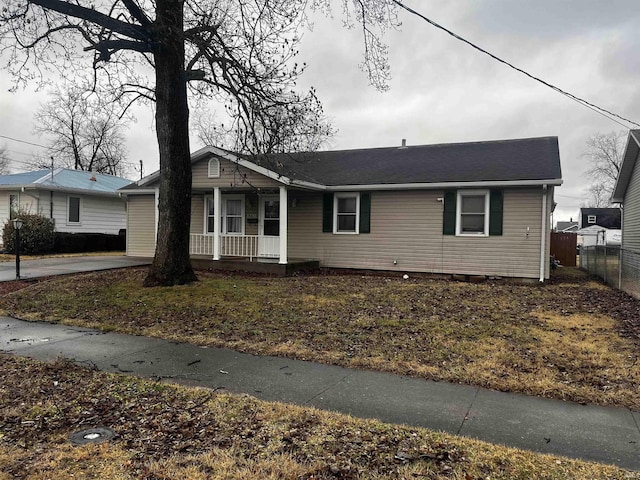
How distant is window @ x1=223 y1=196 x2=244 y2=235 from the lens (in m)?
16.1

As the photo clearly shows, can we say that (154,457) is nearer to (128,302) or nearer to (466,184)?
(128,302)

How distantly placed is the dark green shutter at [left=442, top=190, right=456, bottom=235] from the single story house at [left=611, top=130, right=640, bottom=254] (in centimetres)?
563

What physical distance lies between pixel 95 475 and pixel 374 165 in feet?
46.2

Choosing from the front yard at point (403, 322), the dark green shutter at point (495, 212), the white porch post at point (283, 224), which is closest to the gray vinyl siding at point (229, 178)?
the white porch post at point (283, 224)

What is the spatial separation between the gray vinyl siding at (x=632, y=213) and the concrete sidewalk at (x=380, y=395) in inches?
501

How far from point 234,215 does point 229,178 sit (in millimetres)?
2096

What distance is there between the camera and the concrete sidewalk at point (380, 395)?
136 inches

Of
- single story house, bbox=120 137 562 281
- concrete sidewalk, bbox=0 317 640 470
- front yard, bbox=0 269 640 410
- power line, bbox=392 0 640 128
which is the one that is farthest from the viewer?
single story house, bbox=120 137 562 281

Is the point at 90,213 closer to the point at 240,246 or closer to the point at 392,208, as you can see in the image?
the point at 240,246

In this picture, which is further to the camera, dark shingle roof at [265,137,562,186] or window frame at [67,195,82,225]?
window frame at [67,195,82,225]

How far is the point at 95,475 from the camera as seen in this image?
2.83m

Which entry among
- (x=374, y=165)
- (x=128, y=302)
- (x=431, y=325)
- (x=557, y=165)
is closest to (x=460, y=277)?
(x=557, y=165)

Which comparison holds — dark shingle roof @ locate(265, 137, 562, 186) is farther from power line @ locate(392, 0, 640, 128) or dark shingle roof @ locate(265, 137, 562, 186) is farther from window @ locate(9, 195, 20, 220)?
window @ locate(9, 195, 20, 220)

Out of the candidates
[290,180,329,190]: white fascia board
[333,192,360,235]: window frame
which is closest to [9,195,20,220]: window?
[290,180,329,190]: white fascia board
